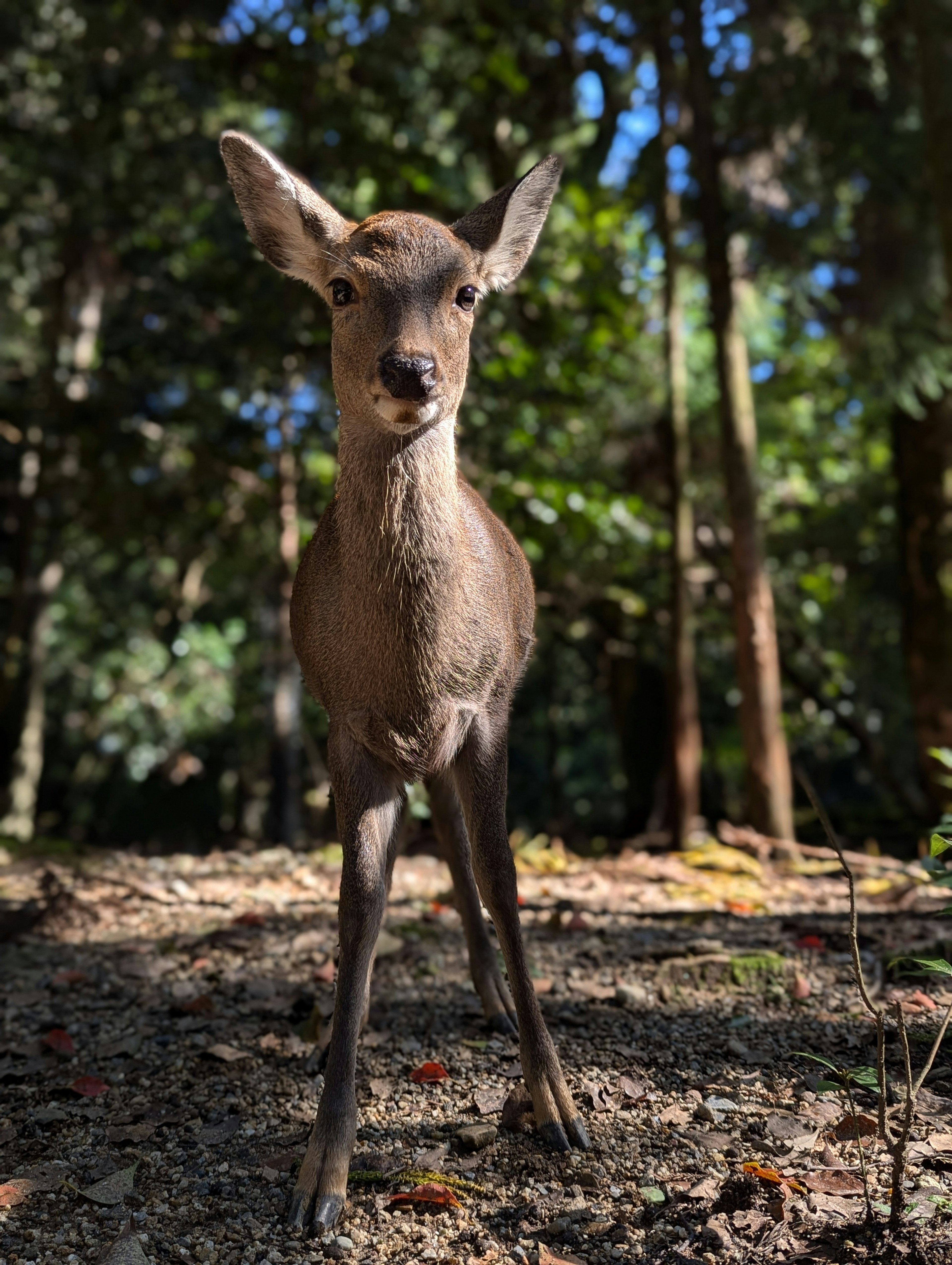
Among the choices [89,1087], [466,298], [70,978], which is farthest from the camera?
[70,978]

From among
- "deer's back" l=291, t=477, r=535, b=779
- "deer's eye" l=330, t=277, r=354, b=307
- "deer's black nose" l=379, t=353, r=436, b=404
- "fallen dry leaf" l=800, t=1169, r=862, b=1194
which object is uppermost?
"deer's eye" l=330, t=277, r=354, b=307

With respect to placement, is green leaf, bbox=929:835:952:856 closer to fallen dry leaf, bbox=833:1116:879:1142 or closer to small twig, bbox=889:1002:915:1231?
small twig, bbox=889:1002:915:1231

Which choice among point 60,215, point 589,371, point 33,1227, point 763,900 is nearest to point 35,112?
point 60,215

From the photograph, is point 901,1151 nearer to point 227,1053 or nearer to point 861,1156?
point 861,1156

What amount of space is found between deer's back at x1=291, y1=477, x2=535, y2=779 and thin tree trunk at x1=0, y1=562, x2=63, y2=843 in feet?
26.7

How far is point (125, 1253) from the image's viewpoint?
7.39 feet

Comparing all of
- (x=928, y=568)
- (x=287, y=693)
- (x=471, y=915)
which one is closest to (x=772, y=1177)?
(x=471, y=915)

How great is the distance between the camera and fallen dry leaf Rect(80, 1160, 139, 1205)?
250 centimetres

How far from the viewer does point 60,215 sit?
34.7 feet

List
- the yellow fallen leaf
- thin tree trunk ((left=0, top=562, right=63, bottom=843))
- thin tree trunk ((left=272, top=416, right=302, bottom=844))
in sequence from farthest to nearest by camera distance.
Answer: thin tree trunk ((left=0, top=562, right=63, bottom=843))
thin tree trunk ((left=272, top=416, right=302, bottom=844))
the yellow fallen leaf

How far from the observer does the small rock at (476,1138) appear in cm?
268

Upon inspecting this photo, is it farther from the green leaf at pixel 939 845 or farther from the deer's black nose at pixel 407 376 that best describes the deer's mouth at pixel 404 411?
the green leaf at pixel 939 845

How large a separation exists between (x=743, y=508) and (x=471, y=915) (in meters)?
4.18

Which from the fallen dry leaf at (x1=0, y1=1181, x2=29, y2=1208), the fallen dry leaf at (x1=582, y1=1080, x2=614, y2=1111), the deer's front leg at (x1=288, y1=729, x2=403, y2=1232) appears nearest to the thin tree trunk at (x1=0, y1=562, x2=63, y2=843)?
the fallen dry leaf at (x1=0, y1=1181, x2=29, y2=1208)
